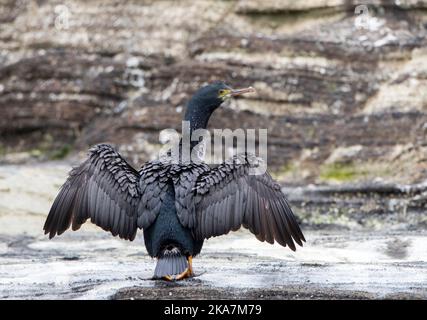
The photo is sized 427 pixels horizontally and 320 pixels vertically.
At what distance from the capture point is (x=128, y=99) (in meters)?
16.9

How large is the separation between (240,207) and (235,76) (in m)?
8.03

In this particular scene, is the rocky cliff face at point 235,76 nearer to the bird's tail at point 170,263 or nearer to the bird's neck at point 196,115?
the bird's neck at point 196,115

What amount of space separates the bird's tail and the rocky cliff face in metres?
→ 6.26

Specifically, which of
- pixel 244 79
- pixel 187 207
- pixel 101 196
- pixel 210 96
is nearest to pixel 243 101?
pixel 244 79

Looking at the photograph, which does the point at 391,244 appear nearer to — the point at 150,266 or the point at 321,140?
the point at 150,266

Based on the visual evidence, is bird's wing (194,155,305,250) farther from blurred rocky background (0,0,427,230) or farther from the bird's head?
blurred rocky background (0,0,427,230)

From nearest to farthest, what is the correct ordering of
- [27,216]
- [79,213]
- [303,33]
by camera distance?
[79,213]
[27,216]
[303,33]

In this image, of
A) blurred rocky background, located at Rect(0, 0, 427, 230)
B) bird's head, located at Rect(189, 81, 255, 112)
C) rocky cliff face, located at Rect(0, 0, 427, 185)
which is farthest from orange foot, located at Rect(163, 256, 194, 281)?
rocky cliff face, located at Rect(0, 0, 427, 185)

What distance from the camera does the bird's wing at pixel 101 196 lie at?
27.6ft

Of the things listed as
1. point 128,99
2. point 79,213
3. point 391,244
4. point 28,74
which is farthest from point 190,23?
point 79,213

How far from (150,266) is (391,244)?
2709 mm

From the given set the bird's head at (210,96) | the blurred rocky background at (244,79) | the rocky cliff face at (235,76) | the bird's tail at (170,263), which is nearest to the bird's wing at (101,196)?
the bird's tail at (170,263)

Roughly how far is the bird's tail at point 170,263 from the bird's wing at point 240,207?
0.78 feet

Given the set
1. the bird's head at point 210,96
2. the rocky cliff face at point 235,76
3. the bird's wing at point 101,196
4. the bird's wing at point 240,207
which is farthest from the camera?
the rocky cliff face at point 235,76
